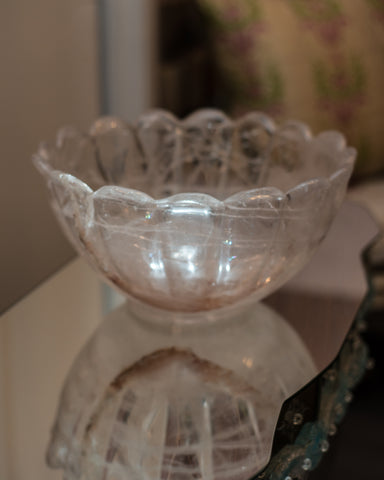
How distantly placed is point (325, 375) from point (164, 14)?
2.72 feet

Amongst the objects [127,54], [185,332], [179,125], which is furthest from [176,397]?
[127,54]

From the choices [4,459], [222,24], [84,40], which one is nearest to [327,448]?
[4,459]

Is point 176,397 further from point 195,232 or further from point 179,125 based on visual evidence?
point 179,125

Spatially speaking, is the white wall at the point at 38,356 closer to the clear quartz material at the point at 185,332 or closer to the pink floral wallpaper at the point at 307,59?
the clear quartz material at the point at 185,332

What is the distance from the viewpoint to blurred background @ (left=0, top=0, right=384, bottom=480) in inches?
28.5

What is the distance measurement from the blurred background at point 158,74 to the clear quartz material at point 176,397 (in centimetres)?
10

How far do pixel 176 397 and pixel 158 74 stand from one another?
2.35 ft

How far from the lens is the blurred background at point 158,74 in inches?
28.5

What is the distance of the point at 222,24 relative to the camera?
106 centimetres

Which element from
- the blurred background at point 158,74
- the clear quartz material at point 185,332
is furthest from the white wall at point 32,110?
the clear quartz material at point 185,332

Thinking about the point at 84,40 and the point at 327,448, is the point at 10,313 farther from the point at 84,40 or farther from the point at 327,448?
the point at 84,40

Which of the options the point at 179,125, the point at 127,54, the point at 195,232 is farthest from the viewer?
the point at 127,54

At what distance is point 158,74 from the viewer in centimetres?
110

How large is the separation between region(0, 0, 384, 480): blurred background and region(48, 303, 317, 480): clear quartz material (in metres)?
→ 0.10
